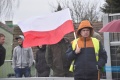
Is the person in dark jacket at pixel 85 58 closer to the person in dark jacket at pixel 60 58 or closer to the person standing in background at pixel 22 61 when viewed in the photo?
the person in dark jacket at pixel 60 58

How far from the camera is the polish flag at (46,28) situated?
9414mm

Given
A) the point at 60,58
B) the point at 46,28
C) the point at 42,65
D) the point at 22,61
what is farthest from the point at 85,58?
the point at 22,61

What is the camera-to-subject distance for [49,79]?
923cm

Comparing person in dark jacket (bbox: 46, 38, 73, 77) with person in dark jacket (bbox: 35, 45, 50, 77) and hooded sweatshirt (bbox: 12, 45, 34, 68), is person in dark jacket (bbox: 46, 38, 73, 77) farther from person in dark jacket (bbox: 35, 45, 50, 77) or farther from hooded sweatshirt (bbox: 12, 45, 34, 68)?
hooded sweatshirt (bbox: 12, 45, 34, 68)

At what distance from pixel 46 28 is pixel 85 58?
3.15 meters

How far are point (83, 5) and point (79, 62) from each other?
4486cm

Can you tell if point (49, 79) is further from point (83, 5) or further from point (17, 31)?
point (83, 5)

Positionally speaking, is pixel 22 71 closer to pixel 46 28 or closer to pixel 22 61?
pixel 22 61

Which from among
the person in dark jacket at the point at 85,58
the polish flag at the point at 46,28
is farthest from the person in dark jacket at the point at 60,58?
the person in dark jacket at the point at 85,58

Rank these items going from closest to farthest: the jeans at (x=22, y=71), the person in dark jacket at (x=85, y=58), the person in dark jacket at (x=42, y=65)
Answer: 1. the person in dark jacket at (x=85, y=58)
2. the person in dark jacket at (x=42, y=65)
3. the jeans at (x=22, y=71)

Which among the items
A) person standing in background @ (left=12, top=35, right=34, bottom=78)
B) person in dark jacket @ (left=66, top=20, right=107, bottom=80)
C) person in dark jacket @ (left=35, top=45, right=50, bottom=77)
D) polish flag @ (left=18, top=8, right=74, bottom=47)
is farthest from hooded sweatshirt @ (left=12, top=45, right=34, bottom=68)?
person in dark jacket @ (left=66, top=20, right=107, bottom=80)

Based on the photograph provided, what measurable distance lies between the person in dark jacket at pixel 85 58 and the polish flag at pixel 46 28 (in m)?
2.48

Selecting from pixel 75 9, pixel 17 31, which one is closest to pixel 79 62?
pixel 17 31

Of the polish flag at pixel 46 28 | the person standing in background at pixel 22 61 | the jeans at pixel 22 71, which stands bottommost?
the jeans at pixel 22 71
